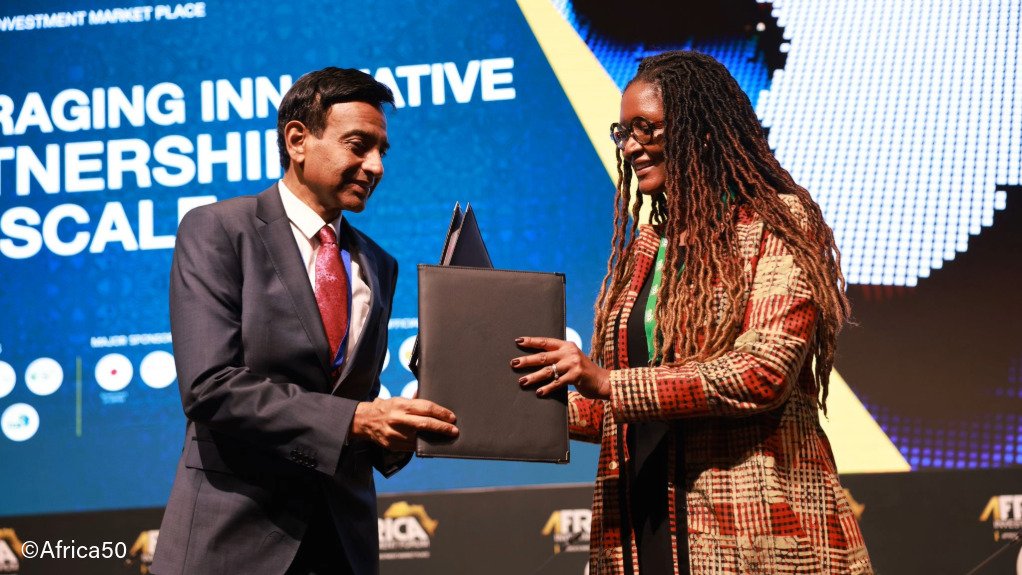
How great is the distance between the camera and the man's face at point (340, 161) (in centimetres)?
203

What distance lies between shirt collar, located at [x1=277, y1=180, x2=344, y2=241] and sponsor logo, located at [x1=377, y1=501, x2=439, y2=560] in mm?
1884

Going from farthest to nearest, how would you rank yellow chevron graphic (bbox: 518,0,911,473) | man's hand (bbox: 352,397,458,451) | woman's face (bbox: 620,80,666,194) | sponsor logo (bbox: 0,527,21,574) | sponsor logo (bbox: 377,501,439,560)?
sponsor logo (bbox: 0,527,21,574) < sponsor logo (bbox: 377,501,439,560) < yellow chevron graphic (bbox: 518,0,911,473) < woman's face (bbox: 620,80,666,194) < man's hand (bbox: 352,397,458,451)

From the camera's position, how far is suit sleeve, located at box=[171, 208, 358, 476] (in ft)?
5.55

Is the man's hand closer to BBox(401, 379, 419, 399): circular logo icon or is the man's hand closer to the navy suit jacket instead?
the navy suit jacket

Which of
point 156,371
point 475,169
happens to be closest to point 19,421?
point 156,371

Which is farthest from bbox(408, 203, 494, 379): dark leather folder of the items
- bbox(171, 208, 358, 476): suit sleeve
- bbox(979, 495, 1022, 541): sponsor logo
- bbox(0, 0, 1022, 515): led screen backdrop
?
bbox(979, 495, 1022, 541): sponsor logo

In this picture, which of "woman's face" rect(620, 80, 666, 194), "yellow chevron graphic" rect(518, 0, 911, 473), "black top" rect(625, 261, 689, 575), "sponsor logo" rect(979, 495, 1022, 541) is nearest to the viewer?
"black top" rect(625, 261, 689, 575)

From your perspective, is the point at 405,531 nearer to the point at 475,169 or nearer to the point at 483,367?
the point at 475,169

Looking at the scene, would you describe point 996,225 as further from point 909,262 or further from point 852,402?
point 852,402

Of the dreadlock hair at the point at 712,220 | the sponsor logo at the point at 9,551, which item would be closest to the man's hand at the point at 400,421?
the dreadlock hair at the point at 712,220

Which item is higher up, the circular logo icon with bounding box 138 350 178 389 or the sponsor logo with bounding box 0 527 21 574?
the circular logo icon with bounding box 138 350 178 389

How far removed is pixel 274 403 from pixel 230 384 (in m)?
0.08

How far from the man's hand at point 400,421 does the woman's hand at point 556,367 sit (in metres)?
0.15

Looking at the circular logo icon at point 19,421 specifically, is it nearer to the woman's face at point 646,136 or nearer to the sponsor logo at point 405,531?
the sponsor logo at point 405,531
